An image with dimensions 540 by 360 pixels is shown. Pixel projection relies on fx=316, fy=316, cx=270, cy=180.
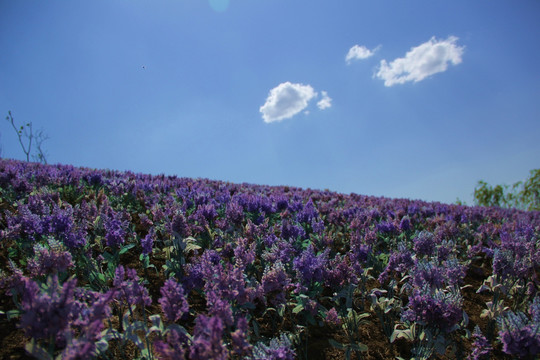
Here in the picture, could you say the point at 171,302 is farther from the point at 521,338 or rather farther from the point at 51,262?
the point at 521,338

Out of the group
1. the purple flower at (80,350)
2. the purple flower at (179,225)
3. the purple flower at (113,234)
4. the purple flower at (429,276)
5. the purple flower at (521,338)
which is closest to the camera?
the purple flower at (80,350)

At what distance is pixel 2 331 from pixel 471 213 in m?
12.0

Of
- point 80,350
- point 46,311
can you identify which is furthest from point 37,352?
point 80,350

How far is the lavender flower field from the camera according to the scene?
6.63ft

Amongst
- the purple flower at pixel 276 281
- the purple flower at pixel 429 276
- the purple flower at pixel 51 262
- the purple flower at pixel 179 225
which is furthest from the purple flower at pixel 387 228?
the purple flower at pixel 51 262

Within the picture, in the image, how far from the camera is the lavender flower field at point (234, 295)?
202 cm

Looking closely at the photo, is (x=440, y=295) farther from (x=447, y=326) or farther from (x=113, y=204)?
(x=113, y=204)

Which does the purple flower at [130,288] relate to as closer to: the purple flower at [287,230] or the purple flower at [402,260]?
the purple flower at [287,230]

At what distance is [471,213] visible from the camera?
1057cm

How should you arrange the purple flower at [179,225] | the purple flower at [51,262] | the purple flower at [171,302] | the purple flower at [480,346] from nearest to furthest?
the purple flower at [171,302] < the purple flower at [51,262] < the purple flower at [480,346] < the purple flower at [179,225]

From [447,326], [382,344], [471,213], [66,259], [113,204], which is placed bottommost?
[382,344]

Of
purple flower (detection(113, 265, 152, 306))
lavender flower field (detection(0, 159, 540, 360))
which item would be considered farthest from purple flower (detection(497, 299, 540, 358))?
purple flower (detection(113, 265, 152, 306))

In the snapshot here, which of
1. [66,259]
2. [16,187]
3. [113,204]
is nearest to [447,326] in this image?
[66,259]

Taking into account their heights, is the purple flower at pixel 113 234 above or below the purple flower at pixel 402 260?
above
